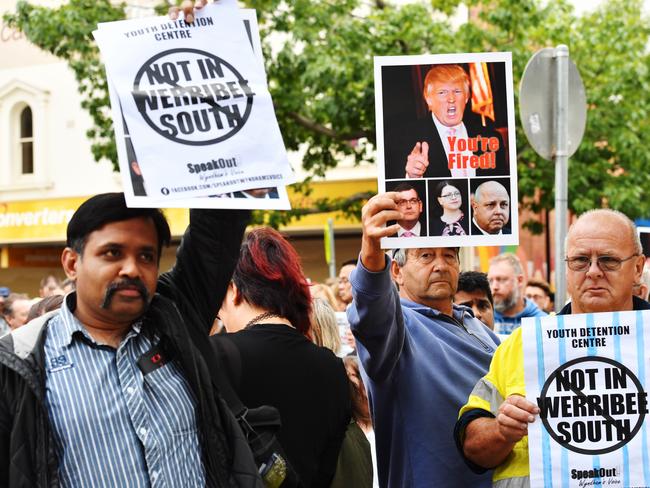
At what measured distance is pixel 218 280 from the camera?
3.19 m

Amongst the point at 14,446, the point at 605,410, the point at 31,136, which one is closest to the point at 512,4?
the point at 605,410

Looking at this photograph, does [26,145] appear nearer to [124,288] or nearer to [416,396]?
[416,396]

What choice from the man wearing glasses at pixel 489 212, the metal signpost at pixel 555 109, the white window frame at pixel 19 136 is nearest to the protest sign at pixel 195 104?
the man wearing glasses at pixel 489 212

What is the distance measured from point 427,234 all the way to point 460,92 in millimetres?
530

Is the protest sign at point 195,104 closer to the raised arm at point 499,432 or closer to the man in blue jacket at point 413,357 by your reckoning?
the man in blue jacket at point 413,357

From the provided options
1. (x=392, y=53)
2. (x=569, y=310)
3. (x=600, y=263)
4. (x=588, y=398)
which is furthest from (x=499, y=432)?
(x=392, y=53)

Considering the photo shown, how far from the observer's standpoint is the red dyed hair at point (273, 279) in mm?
4062

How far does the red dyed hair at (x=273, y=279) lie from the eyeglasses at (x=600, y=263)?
110 centimetres

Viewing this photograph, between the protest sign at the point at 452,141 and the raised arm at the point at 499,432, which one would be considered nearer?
the raised arm at the point at 499,432

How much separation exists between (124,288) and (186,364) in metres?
0.27

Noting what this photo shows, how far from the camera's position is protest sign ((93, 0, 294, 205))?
2.92m

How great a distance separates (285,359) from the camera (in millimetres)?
3938

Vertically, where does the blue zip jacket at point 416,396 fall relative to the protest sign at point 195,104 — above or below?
below

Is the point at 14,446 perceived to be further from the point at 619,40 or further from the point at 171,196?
the point at 619,40
